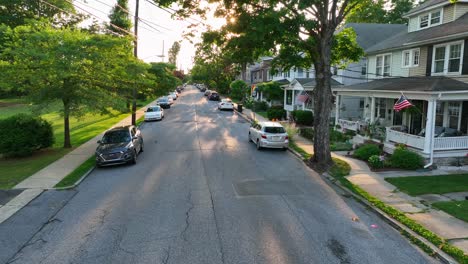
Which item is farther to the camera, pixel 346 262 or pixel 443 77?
pixel 443 77

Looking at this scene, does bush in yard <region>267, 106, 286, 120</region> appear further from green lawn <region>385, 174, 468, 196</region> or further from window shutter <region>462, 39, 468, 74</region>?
green lawn <region>385, 174, 468, 196</region>

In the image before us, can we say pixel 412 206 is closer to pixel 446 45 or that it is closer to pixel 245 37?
pixel 245 37

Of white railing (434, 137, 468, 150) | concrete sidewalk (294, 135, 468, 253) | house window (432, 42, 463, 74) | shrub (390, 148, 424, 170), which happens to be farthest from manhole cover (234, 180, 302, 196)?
house window (432, 42, 463, 74)

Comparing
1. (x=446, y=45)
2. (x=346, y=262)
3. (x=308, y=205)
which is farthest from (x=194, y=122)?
(x=346, y=262)

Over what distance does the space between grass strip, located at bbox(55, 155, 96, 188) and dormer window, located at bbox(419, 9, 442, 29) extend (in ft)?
70.1

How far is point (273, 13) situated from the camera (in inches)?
517

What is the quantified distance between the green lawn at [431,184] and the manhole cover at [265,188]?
386 centimetres

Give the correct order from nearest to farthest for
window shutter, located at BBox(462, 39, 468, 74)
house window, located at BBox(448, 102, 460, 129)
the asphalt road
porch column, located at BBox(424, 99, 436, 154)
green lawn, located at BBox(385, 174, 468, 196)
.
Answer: the asphalt road < green lawn, located at BBox(385, 174, 468, 196) < porch column, located at BBox(424, 99, 436, 154) < window shutter, located at BBox(462, 39, 468, 74) < house window, located at BBox(448, 102, 460, 129)

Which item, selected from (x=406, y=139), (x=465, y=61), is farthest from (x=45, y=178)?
(x=465, y=61)

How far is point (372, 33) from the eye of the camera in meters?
33.2

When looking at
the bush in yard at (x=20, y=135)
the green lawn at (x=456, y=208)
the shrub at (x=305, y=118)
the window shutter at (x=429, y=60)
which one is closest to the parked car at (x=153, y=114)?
the shrub at (x=305, y=118)

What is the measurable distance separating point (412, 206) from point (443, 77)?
35.1 ft

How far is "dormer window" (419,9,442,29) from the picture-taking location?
21.2 m

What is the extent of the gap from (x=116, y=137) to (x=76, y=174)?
2.94 meters
